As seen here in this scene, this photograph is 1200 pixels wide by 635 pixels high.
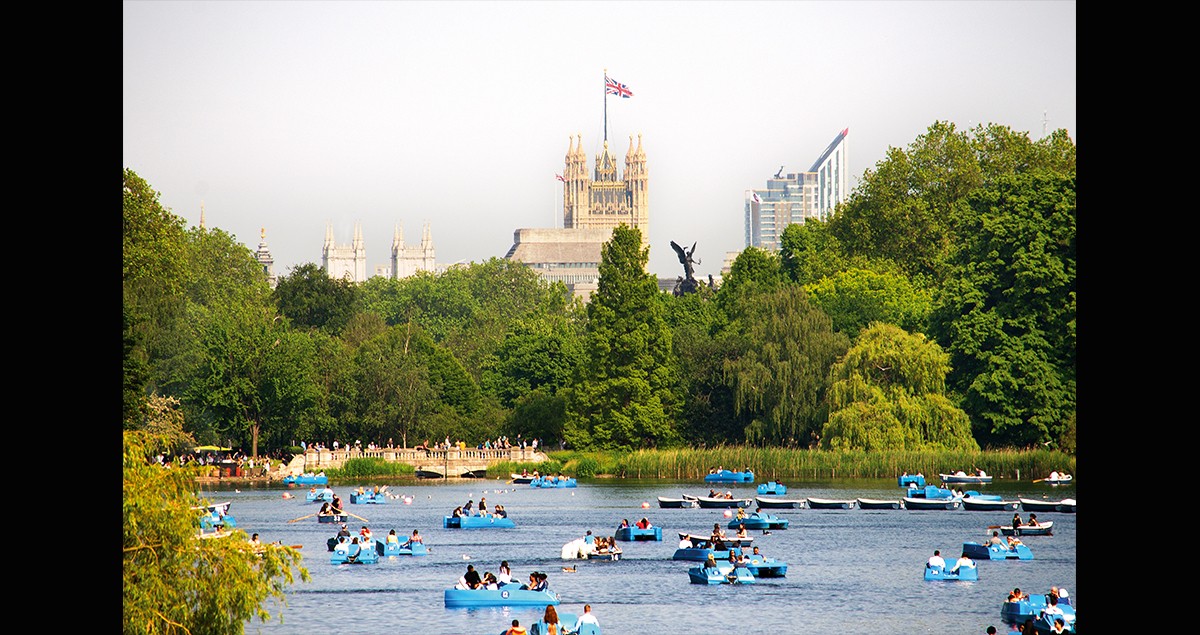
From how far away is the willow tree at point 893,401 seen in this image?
6309cm

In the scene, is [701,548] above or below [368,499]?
below

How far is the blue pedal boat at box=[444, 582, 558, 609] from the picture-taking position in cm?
3306

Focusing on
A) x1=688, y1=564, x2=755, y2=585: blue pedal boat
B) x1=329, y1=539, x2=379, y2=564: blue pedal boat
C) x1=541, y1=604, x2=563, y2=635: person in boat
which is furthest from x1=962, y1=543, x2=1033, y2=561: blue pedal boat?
x1=541, y1=604, x2=563, y2=635: person in boat

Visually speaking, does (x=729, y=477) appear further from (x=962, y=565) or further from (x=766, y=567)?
(x=962, y=565)

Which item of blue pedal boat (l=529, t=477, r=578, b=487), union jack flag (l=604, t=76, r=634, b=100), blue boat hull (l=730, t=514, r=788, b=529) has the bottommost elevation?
blue boat hull (l=730, t=514, r=788, b=529)

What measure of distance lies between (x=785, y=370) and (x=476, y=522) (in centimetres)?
2195

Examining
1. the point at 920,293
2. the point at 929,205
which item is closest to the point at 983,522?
the point at 920,293

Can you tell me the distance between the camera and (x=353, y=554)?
41.7 meters

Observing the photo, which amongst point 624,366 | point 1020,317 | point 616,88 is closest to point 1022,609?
point 1020,317

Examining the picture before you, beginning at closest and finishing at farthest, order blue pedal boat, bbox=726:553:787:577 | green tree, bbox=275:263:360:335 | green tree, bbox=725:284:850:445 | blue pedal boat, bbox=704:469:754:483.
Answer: blue pedal boat, bbox=726:553:787:577, blue pedal boat, bbox=704:469:754:483, green tree, bbox=725:284:850:445, green tree, bbox=275:263:360:335

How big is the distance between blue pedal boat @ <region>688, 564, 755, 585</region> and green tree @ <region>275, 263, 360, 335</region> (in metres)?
62.5

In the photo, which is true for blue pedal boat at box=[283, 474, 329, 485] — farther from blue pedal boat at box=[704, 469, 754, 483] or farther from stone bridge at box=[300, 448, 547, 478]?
blue pedal boat at box=[704, 469, 754, 483]
